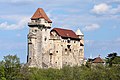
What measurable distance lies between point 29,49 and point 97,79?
3565 centimetres

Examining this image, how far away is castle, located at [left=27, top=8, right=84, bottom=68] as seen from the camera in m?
111

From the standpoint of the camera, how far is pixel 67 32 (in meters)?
125

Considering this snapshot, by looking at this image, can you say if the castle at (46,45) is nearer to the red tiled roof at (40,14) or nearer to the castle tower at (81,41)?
the red tiled roof at (40,14)

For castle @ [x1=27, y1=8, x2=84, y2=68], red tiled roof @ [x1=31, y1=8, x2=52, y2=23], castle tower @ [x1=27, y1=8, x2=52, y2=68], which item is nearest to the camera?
castle tower @ [x1=27, y1=8, x2=52, y2=68]

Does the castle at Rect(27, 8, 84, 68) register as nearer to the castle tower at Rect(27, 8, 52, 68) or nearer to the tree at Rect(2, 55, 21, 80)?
the castle tower at Rect(27, 8, 52, 68)

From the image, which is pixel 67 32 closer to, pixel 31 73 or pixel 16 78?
pixel 31 73

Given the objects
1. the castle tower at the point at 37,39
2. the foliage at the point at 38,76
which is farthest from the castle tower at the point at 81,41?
the foliage at the point at 38,76

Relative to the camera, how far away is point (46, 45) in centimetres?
11288

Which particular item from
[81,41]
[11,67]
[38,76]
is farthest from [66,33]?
[11,67]

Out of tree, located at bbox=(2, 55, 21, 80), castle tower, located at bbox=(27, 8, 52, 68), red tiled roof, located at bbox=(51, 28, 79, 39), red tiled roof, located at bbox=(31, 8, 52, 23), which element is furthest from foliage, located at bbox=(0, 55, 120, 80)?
red tiled roof, located at bbox=(51, 28, 79, 39)

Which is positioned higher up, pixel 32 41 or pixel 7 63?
pixel 32 41

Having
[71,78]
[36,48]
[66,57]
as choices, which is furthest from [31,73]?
[66,57]

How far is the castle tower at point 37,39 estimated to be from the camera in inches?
4373

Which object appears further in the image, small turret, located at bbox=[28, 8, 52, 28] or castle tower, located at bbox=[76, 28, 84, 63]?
castle tower, located at bbox=[76, 28, 84, 63]
